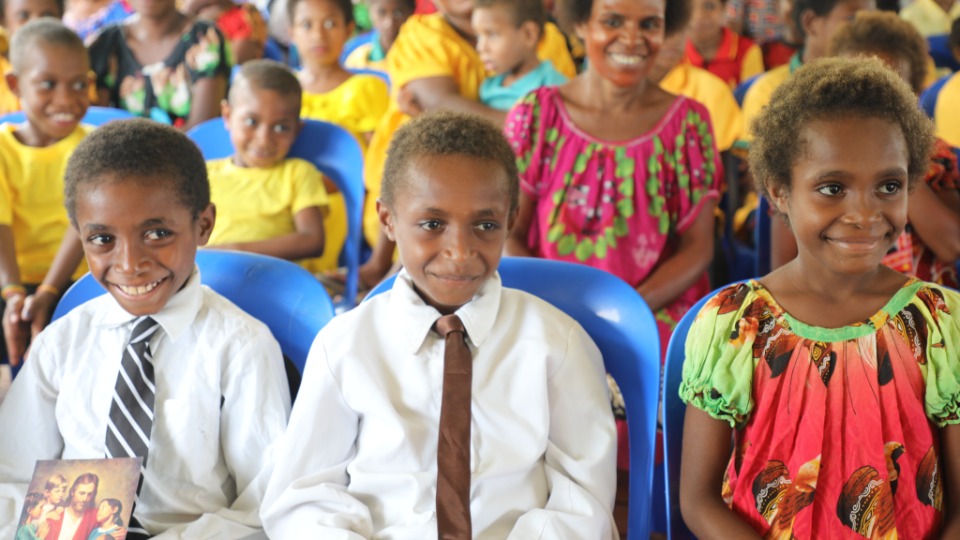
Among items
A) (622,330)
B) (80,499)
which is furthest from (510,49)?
(80,499)

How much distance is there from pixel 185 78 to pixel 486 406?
222cm

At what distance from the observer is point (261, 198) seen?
2.76 meters

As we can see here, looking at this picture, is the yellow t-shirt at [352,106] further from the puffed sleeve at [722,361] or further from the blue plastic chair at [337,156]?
the puffed sleeve at [722,361]

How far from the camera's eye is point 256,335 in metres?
1.71

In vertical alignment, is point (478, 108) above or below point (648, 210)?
above

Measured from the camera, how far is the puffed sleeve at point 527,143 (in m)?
2.35

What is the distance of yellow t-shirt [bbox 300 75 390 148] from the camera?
343cm

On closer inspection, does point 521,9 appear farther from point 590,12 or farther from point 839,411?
point 839,411

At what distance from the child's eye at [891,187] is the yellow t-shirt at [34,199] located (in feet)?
6.54

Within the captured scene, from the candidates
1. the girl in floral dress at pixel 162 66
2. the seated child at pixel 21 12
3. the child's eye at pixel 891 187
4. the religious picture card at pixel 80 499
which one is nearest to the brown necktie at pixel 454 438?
the religious picture card at pixel 80 499

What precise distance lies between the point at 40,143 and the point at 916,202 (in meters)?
2.16

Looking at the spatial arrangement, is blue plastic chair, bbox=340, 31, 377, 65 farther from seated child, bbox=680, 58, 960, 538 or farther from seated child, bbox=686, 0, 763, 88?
seated child, bbox=680, 58, 960, 538

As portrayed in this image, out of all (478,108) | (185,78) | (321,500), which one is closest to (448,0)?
(478,108)

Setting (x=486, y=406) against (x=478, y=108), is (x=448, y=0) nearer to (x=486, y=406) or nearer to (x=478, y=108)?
(x=478, y=108)
